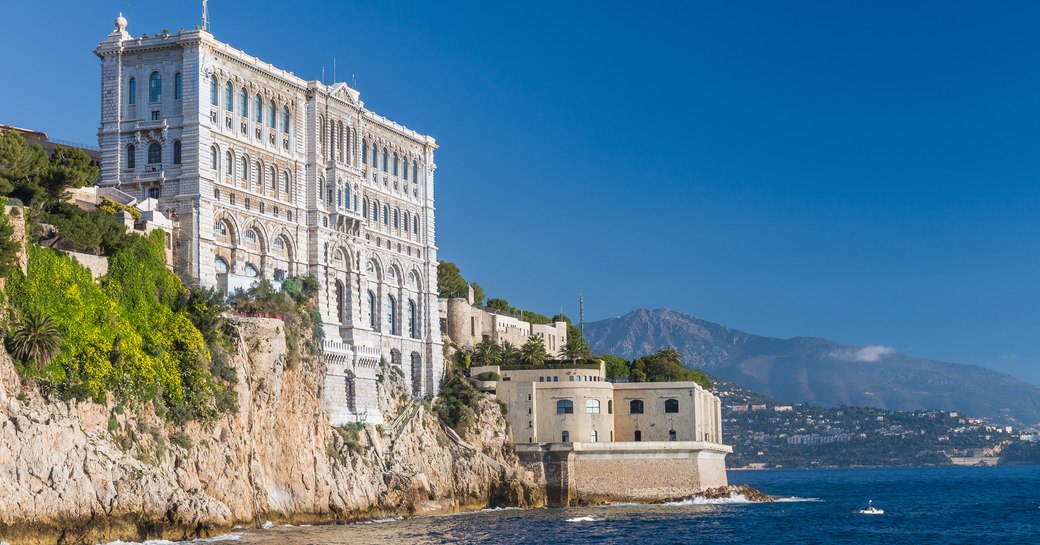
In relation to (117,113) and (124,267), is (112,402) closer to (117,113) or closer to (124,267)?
(124,267)

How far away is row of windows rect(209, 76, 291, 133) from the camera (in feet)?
289

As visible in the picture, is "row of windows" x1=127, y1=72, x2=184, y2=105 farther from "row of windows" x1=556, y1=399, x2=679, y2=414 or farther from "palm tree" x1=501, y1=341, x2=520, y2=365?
"palm tree" x1=501, y1=341, x2=520, y2=365

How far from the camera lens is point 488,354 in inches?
4439

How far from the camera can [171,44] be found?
86.9 m

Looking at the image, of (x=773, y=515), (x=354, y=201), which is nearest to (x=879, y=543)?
(x=773, y=515)

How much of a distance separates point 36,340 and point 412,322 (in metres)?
42.5

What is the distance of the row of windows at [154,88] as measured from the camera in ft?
285

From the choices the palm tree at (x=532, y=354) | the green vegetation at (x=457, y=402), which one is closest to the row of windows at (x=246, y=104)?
the green vegetation at (x=457, y=402)

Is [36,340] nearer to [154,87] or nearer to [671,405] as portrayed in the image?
[154,87]

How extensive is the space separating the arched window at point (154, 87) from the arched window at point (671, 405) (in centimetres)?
4286

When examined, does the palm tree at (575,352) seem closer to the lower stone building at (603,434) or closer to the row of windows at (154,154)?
the lower stone building at (603,434)

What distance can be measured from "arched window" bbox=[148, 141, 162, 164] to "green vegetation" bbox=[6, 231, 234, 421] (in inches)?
293

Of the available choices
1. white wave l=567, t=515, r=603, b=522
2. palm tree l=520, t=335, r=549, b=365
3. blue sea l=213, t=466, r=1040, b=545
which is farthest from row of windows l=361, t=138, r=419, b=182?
white wave l=567, t=515, r=603, b=522

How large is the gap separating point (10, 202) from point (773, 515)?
55.9 metres
